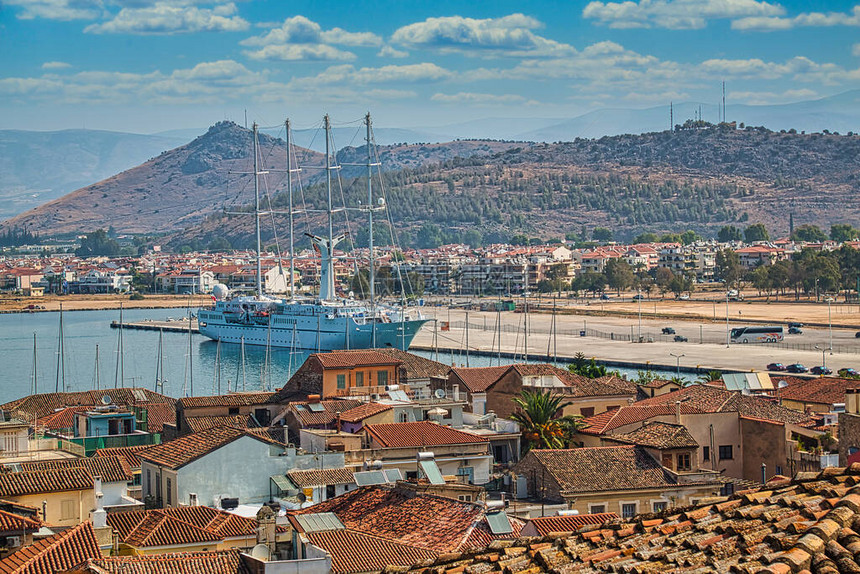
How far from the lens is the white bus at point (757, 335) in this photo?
7069cm

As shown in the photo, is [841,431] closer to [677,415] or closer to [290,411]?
[677,415]

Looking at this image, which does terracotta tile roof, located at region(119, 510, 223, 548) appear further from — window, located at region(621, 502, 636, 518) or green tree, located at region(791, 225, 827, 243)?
green tree, located at region(791, 225, 827, 243)

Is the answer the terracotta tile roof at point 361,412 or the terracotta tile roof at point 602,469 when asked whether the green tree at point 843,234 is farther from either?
the terracotta tile roof at point 602,469

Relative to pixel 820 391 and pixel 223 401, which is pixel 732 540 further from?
pixel 820 391

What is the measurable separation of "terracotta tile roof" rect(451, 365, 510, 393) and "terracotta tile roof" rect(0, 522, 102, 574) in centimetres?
1479

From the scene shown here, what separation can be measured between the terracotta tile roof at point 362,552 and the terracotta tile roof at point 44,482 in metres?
3.39

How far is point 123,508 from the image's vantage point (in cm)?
1523

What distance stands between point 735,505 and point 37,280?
158075mm

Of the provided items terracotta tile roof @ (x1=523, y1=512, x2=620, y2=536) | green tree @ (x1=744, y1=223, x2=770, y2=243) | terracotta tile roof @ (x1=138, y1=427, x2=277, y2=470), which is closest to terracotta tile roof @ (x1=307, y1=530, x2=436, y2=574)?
terracotta tile roof @ (x1=523, y1=512, x2=620, y2=536)

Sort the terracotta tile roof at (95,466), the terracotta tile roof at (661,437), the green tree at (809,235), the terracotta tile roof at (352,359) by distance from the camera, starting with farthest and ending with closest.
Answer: the green tree at (809,235), the terracotta tile roof at (352,359), the terracotta tile roof at (661,437), the terracotta tile roof at (95,466)

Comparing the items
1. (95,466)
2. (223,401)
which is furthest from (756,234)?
(95,466)

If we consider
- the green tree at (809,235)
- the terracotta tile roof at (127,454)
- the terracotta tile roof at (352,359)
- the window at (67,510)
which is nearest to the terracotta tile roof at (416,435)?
the terracotta tile roof at (127,454)

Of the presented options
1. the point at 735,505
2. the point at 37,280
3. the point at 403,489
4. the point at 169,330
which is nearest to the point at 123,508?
the point at 403,489

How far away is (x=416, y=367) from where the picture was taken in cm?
Result: 2750
